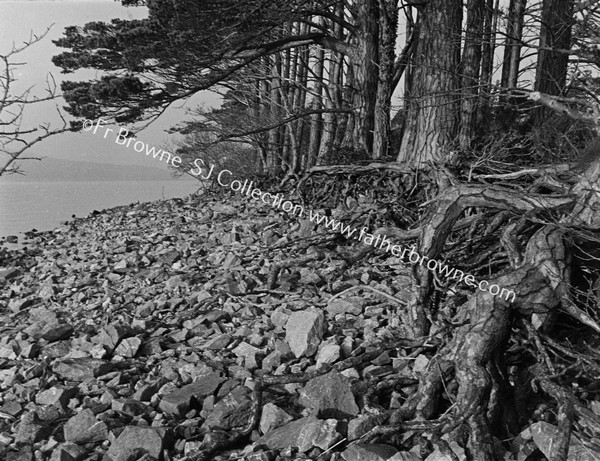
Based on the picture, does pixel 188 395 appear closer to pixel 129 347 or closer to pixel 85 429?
pixel 85 429

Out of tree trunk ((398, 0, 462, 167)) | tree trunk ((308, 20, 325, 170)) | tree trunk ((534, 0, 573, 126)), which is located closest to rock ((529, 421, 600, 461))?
tree trunk ((398, 0, 462, 167))

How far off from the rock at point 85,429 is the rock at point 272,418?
2.80ft

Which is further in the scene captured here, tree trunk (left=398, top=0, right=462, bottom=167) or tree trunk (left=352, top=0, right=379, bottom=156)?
tree trunk (left=352, top=0, right=379, bottom=156)

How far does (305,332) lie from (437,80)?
4.35m

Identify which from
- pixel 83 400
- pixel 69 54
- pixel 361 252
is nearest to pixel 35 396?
pixel 83 400

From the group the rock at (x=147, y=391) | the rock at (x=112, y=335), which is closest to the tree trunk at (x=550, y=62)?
the rock at (x=112, y=335)

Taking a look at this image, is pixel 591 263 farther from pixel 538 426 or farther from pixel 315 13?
pixel 315 13

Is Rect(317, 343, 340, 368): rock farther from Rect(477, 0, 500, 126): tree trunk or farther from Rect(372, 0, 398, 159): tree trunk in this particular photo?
Rect(372, 0, 398, 159): tree trunk

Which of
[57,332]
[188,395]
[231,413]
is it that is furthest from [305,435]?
[57,332]

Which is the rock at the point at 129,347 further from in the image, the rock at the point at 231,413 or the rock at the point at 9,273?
the rock at the point at 9,273

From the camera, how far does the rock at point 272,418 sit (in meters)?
2.69

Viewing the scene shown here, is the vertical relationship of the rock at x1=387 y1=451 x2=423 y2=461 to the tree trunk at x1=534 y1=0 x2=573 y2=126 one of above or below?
below

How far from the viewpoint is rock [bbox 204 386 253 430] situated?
275 cm

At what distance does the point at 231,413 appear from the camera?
278cm
